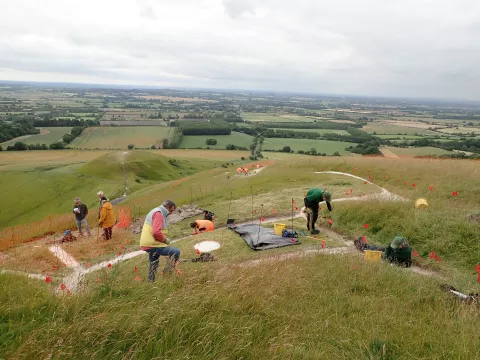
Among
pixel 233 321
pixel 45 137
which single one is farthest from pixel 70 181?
pixel 45 137

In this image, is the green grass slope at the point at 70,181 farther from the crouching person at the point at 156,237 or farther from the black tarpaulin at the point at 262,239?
the crouching person at the point at 156,237

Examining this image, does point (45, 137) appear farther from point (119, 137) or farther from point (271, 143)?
point (271, 143)

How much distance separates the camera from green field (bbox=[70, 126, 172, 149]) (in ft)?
257

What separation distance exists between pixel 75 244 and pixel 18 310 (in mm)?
9740

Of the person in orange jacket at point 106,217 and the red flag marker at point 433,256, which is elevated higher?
the red flag marker at point 433,256

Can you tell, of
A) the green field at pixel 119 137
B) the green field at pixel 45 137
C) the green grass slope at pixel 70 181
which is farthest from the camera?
the green field at pixel 119 137

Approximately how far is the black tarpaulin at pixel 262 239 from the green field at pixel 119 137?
227ft

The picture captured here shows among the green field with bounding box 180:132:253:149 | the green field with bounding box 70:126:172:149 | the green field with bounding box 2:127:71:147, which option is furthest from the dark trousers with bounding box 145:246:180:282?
the green field with bounding box 2:127:71:147

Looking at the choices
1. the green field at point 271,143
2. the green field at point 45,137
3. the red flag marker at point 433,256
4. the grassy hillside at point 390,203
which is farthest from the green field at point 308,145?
the red flag marker at point 433,256

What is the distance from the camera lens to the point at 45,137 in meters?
83.1

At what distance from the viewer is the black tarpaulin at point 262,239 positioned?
38.0ft

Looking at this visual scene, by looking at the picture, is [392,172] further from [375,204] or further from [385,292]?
[385,292]

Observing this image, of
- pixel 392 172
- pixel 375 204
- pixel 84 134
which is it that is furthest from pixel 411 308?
pixel 84 134

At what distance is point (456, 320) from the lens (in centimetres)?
525
